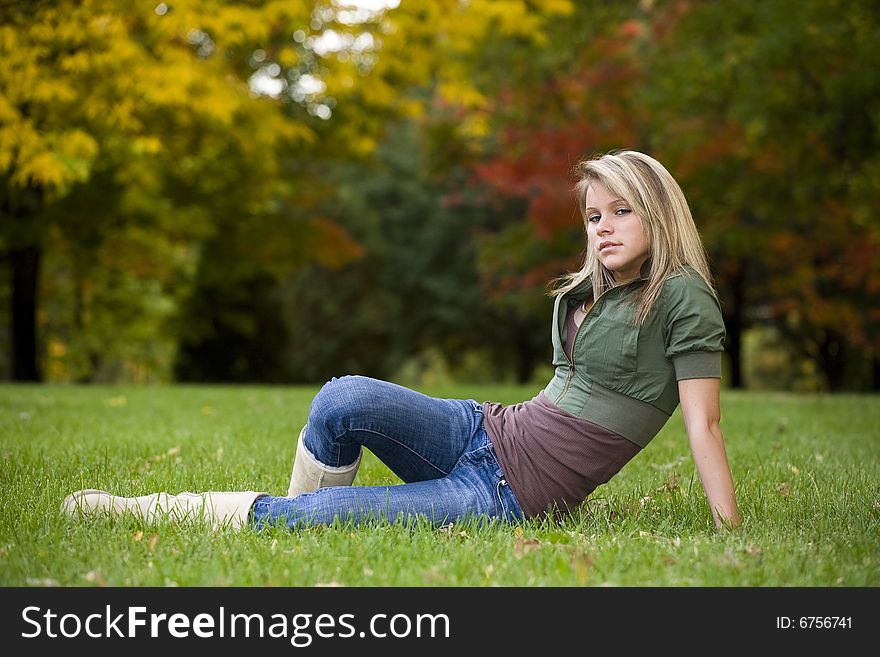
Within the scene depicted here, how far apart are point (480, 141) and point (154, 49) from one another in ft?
39.0

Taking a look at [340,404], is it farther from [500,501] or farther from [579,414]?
[579,414]

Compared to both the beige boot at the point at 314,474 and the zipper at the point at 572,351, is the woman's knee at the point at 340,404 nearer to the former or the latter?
the beige boot at the point at 314,474

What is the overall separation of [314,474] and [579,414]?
3.41 ft

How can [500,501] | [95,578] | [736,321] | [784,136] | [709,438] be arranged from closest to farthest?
[95,578] → [709,438] → [500,501] → [784,136] → [736,321]

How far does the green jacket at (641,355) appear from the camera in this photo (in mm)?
3518

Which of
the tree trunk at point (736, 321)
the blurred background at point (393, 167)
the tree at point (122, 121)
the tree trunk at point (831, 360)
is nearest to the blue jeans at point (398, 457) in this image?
the blurred background at point (393, 167)

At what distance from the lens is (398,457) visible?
12.5 feet

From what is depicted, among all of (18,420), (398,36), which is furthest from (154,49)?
(18,420)

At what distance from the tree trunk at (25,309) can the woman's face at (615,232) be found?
13831mm

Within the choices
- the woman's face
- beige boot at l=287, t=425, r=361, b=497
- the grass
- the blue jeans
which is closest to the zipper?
the woman's face

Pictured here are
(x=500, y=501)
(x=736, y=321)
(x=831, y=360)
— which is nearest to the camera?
(x=500, y=501)

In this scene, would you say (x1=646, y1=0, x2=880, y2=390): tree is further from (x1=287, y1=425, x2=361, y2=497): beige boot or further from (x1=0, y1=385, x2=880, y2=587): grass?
(x1=287, y1=425, x2=361, y2=497): beige boot

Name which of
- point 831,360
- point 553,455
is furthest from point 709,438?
point 831,360
